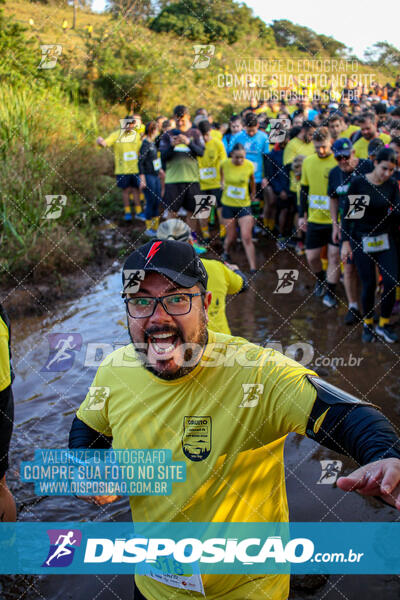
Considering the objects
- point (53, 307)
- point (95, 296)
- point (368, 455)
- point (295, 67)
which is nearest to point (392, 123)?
point (95, 296)

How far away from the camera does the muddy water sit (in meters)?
3.46

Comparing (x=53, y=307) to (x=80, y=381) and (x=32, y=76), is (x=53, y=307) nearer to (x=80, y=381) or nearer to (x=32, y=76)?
(x=80, y=381)

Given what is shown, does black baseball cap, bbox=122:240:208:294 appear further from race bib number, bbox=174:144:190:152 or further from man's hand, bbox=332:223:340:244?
race bib number, bbox=174:144:190:152

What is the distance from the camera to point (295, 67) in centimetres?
2442

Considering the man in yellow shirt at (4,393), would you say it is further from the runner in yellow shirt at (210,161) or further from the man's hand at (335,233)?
the runner in yellow shirt at (210,161)

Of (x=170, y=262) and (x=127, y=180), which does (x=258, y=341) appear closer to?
(x=170, y=262)

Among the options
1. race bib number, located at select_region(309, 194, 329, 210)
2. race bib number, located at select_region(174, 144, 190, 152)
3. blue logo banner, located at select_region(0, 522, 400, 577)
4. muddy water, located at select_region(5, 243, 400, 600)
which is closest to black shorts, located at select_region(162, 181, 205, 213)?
race bib number, located at select_region(174, 144, 190, 152)

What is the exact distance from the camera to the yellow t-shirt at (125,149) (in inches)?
462

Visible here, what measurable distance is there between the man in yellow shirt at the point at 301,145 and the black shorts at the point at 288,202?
63 cm

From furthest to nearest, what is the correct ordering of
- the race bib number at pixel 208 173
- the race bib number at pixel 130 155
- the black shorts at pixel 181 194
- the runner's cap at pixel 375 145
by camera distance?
1. the race bib number at pixel 130 155
2. the race bib number at pixel 208 173
3. the black shorts at pixel 181 194
4. the runner's cap at pixel 375 145

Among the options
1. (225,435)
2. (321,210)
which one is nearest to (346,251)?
(321,210)

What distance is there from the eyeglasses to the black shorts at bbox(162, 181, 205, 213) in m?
8.42

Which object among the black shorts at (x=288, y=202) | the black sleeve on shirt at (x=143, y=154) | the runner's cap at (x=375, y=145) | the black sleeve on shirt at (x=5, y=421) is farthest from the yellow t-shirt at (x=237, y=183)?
the black sleeve on shirt at (x=5, y=421)

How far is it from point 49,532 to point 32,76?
11.8 meters
